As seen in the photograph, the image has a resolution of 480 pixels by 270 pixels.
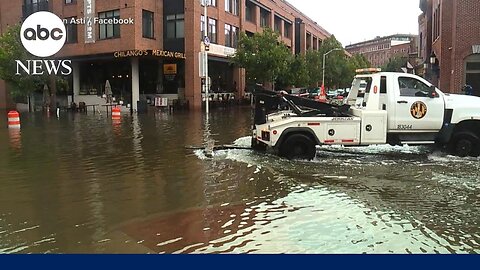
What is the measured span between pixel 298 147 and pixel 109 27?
31.7 m

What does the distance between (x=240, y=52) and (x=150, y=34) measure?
761cm

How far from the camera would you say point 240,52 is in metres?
41.2

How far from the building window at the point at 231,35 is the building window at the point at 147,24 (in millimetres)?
9428

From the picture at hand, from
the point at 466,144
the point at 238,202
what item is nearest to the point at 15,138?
the point at 238,202

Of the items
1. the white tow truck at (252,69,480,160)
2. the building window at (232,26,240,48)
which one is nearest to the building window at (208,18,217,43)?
the building window at (232,26,240,48)

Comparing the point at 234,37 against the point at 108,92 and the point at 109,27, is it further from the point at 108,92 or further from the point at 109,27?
the point at 108,92

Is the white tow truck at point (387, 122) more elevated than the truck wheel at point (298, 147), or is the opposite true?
the white tow truck at point (387, 122)

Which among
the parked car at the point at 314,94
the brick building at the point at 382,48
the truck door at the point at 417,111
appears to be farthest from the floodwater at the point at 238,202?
the brick building at the point at 382,48

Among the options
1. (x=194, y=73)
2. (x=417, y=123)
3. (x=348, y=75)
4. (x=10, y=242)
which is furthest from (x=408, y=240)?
(x=348, y=75)

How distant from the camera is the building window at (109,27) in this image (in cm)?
3831

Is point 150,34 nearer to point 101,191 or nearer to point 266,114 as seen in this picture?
point 266,114

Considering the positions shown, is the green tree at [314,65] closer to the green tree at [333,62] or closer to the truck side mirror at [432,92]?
the green tree at [333,62]

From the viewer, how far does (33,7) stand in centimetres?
4428

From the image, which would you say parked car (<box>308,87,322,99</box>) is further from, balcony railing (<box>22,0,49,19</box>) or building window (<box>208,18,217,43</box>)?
balcony railing (<box>22,0,49,19</box>)
